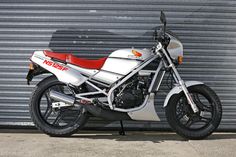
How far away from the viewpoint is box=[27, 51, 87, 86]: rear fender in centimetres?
475

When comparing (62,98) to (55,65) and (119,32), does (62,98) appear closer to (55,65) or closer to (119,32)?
(55,65)

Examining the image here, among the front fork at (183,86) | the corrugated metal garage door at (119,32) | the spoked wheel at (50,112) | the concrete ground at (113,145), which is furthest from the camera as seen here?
the corrugated metal garage door at (119,32)

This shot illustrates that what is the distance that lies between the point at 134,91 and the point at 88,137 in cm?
88

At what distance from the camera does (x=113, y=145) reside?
14.8 feet

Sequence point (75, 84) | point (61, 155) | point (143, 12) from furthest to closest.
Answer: point (143, 12) < point (75, 84) < point (61, 155)

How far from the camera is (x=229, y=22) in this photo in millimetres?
5523

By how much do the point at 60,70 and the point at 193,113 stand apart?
179 centimetres

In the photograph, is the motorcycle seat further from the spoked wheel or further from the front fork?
the front fork

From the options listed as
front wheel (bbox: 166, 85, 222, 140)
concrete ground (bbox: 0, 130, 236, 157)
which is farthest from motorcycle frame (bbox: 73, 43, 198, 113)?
concrete ground (bbox: 0, 130, 236, 157)

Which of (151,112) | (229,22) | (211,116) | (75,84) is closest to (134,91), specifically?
(151,112)

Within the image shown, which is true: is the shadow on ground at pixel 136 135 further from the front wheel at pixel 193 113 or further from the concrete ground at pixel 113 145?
the front wheel at pixel 193 113

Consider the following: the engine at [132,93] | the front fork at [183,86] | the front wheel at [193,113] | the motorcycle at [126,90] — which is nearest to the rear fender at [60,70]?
the motorcycle at [126,90]

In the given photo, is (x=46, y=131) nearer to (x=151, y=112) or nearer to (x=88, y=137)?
(x=88, y=137)

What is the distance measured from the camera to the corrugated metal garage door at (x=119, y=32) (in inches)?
217
